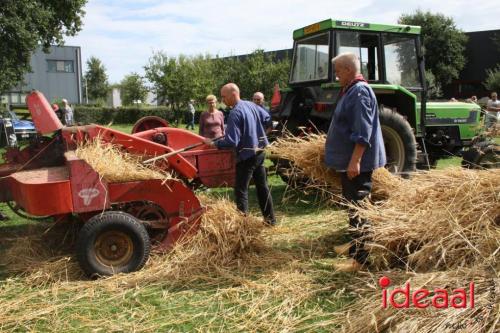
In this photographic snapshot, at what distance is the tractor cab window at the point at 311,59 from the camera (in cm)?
684

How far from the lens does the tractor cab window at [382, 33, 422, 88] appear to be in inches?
271

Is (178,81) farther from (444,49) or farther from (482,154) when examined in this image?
(482,154)

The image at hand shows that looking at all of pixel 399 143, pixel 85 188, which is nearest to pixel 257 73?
pixel 399 143

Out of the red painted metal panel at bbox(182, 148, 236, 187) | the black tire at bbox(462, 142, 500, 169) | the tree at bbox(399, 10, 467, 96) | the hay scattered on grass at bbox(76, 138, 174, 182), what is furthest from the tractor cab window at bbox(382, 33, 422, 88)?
the tree at bbox(399, 10, 467, 96)

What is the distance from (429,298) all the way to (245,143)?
2.61 metres

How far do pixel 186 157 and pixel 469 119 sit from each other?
554 cm

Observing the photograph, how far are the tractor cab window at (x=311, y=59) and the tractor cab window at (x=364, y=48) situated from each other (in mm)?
214

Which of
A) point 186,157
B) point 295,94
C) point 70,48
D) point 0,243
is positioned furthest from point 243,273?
point 70,48

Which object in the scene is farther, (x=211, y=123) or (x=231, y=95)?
(x=211, y=123)

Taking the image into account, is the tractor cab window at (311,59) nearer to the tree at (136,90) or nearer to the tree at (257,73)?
the tree at (257,73)

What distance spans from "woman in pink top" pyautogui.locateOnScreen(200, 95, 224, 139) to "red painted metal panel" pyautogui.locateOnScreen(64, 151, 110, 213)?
10.4 ft

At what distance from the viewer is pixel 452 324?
7.66 feet

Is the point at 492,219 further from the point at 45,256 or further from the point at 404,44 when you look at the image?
the point at 404,44

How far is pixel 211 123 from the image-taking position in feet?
22.8
